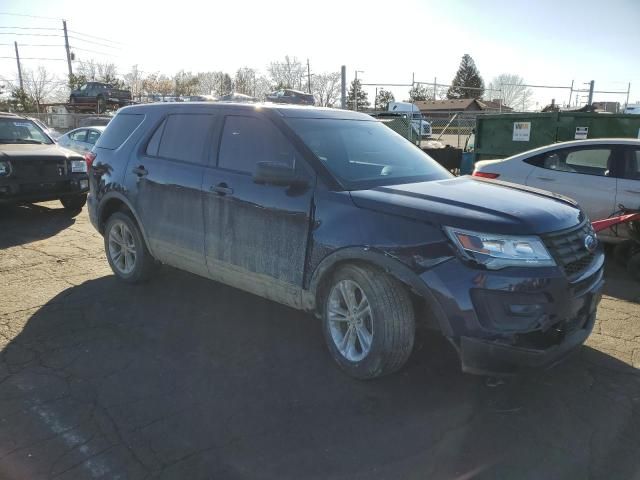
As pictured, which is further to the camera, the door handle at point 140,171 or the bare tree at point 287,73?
the bare tree at point 287,73

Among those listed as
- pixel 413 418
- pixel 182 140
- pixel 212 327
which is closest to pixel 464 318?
pixel 413 418

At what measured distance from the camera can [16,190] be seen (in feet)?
25.8

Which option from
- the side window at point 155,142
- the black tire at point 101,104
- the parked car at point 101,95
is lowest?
the side window at point 155,142

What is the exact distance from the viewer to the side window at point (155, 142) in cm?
471

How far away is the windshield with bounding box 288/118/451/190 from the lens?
3639mm

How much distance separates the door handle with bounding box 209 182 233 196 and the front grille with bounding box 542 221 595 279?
226 cm

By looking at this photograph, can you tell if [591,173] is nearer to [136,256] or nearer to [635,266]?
[635,266]

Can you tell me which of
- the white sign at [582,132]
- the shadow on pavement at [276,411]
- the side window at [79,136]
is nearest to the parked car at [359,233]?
Result: the shadow on pavement at [276,411]

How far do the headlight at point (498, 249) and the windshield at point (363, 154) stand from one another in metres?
0.89

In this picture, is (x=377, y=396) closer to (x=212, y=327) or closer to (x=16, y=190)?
(x=212, y=327)

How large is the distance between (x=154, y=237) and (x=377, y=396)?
258 cm

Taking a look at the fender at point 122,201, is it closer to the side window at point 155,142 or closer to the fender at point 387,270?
the side window at point 155,142

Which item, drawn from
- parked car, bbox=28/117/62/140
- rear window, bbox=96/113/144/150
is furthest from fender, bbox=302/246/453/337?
parked car, bbox=28/117/62/140

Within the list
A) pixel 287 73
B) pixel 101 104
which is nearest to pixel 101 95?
pixel 101 104
